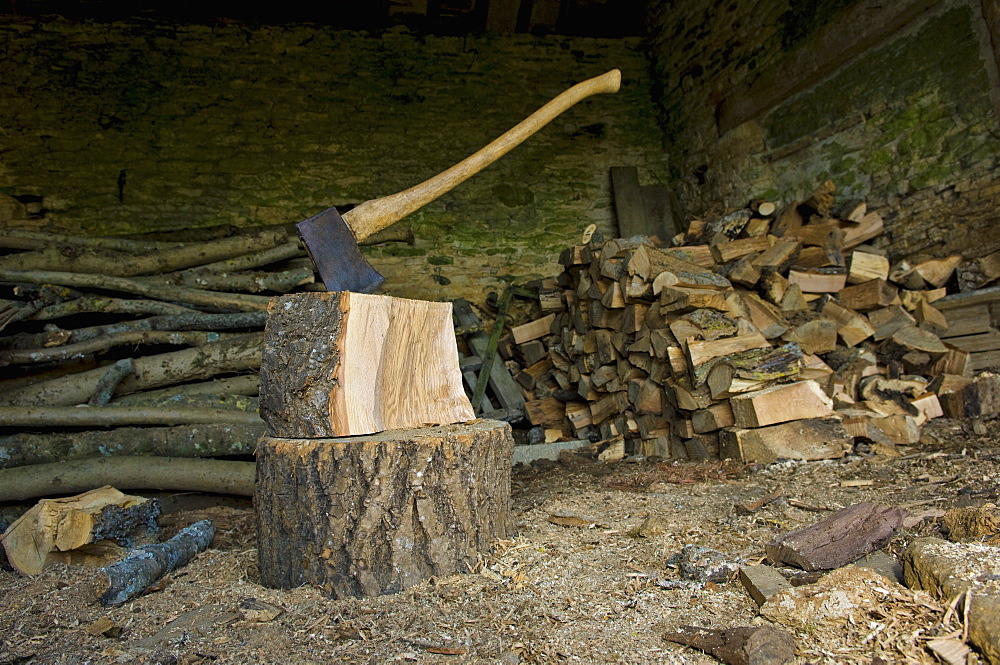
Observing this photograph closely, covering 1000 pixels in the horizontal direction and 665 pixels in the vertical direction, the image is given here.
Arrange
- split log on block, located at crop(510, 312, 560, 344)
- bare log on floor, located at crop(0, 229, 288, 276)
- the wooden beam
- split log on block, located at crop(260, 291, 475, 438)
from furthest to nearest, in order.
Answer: split log on block, located at crop(510, 312, 560, 344)
the wooden beam
bare log on floor, located at crop(0, 229, 288, 276)
split log on block, located at crop(260, 291, 475, 438)

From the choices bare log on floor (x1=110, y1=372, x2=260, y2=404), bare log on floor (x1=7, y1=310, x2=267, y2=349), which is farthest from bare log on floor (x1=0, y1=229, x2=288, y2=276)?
bare log on floor (x1=110, y1=372, x2=260, y2=404)

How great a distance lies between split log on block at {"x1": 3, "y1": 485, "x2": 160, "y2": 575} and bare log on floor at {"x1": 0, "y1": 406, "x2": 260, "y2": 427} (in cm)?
80

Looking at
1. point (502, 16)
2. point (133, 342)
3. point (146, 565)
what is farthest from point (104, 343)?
point (502, 16)

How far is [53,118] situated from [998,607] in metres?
7.31

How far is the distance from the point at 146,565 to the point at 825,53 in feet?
17.5

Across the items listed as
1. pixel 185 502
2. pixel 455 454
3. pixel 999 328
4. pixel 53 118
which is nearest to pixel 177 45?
pixel 53 118

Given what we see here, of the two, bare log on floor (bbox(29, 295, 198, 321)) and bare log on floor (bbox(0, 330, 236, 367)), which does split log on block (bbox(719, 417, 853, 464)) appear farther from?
bare log on floor (bbox(29, 295, 198, 321))

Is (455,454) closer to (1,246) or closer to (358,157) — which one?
(1,246)

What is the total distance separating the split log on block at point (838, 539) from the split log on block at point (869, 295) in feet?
7.89

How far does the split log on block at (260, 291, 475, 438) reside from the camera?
6.38 ft

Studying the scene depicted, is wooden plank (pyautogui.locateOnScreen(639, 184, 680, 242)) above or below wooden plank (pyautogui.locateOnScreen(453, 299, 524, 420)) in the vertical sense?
above

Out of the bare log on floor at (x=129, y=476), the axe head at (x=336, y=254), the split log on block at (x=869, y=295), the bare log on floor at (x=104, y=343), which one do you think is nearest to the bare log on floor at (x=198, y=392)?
the bare log on floor at (x=104, y=343)

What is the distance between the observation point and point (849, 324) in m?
3.82

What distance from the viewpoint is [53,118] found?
5910 millimetres
